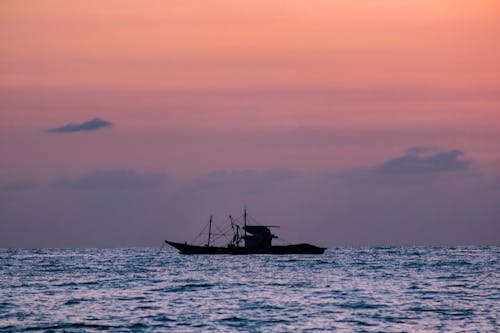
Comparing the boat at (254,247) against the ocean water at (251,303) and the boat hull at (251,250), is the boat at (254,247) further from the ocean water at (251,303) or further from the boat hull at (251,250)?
the ocean water at (251,303)

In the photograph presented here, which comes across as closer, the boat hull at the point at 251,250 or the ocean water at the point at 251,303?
the ocean water at the point at 251,303

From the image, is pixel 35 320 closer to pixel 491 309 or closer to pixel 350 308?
pixel 350 308

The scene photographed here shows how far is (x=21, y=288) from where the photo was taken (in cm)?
8769

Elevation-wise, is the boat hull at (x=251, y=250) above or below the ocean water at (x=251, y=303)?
above

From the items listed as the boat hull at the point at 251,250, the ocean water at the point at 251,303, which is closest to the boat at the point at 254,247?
the boat hull at the point at 251,250

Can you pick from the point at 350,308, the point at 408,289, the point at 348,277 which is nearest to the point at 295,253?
the point at 348,277

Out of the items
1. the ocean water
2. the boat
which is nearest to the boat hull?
the boat

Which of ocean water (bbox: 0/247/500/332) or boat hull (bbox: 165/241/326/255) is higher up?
boat hull (bbox: 165/241/326/255)

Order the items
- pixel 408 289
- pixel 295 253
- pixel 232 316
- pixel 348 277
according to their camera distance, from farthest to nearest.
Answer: pixel 295 253, pixel 348 277, pixel 408 289, pixel 232 316

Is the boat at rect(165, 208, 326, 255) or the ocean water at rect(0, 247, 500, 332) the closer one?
the ocean water at rect(0, 247, 500, 332)

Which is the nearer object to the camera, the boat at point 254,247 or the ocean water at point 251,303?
the ocean water at point 251,303

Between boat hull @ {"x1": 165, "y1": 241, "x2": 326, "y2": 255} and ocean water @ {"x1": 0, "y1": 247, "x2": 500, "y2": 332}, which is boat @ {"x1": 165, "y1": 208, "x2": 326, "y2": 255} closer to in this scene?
boat hull @ {"x1": 165, "y1": 241, "x2": 326, "y2": 255}

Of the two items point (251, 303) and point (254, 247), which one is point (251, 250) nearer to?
point (254, 247)

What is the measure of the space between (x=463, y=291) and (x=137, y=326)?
1397 inches
